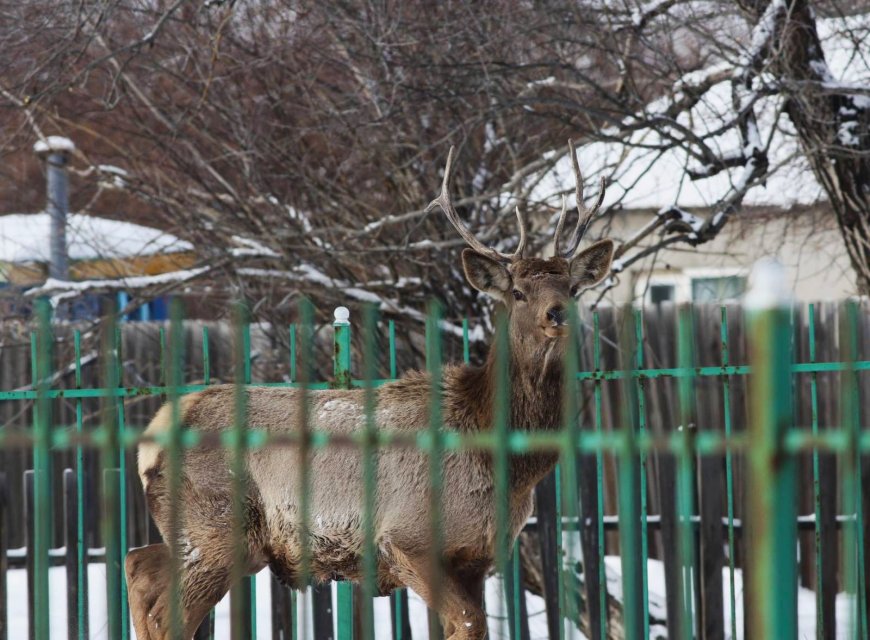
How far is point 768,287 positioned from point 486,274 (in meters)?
3.31

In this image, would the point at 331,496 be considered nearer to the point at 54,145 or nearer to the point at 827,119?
the point at 827,119

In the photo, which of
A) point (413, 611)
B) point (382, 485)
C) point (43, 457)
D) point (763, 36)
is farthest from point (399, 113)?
point (43, 457)

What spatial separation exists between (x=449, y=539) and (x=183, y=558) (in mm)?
1291

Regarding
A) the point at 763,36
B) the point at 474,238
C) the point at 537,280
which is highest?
the point at 763,36

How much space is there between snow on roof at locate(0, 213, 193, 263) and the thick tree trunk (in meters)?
4.95

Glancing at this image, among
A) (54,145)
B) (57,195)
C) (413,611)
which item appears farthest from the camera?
(57,195)

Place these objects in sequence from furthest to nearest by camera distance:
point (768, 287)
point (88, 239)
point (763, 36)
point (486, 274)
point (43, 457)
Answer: point (88, 239)
point (763, 36)
point (486, 274)
point (43, 457)
point (768, 287)

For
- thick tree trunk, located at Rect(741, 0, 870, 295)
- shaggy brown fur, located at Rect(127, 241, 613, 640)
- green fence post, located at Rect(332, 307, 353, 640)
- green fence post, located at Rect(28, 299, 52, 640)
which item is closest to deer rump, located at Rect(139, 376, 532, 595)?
shaggy brown fur, located at Rect(127, 241, 613, 640)

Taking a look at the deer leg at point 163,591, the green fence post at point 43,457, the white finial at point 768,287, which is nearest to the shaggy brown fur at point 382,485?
the deer leg at point 163,591

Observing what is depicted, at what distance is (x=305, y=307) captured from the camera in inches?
115

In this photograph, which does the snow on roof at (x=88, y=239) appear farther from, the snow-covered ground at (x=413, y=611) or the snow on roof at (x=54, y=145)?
the snow-covered ground at (x=413, y=611)

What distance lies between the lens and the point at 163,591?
4.96 meters

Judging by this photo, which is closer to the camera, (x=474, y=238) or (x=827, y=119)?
(x=474, y=238)

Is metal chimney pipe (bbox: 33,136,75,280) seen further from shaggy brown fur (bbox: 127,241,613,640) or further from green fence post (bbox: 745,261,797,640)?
green fence post (bbox: 745,261,797,640)
